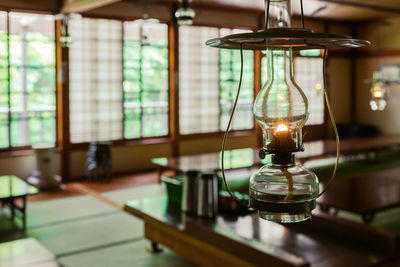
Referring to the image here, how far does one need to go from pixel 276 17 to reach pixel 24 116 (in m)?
6.60

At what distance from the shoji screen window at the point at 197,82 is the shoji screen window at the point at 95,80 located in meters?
1.21

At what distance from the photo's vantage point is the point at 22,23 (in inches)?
268

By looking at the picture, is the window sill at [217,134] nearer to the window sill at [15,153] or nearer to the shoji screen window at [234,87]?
the shoji screen window at [234,87]

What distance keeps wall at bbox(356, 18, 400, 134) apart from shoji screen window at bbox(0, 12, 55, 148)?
6.49 metres

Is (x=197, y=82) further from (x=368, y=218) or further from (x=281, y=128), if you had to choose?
(x=281, y=128)

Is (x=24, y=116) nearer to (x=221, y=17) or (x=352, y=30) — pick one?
(x=221, y=17)

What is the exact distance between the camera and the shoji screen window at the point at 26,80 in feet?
21.8

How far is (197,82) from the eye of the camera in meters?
8.66

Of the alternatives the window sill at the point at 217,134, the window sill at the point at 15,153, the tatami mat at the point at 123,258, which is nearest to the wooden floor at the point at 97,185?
the window sill at the point at 15,153

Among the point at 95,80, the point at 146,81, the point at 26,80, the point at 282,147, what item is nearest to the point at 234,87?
the point at 146,81

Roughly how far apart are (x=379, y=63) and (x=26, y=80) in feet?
24.1

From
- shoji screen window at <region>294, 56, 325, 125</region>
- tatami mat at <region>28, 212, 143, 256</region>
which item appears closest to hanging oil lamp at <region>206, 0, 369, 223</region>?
tatami mat at <region>28, 212, 143, 256</region>

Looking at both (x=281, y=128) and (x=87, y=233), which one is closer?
(x=281, y=128)

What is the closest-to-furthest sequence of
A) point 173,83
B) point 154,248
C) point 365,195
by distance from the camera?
point 154,248, point 365,195, point 173,83
